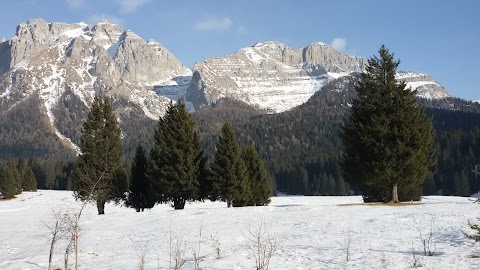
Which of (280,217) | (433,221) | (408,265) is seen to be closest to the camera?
(408,265)


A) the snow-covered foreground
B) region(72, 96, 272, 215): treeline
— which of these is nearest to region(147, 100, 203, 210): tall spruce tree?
region(72, 96, 272, 215): treeline

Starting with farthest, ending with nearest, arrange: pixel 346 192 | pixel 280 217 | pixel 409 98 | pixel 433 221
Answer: pixel 346 192
pixel 409 98
pixel 280 217
pixel 433 221

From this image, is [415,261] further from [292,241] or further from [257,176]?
[257,176]

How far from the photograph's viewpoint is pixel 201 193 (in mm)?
40344

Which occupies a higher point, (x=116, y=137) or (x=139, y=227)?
(x=116, y=137)

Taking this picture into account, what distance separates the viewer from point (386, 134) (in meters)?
29.7

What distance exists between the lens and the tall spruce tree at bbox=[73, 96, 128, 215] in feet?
126

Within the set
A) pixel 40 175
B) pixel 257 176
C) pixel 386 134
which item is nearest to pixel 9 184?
pixel 40 175

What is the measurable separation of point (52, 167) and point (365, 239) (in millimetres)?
142340

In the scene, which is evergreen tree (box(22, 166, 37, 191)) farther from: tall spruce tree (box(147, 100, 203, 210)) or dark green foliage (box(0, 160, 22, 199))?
tall spruce tree (box(147, 100, 203, 210))

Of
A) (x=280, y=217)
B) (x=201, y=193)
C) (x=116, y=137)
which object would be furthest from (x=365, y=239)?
(x=116, y=137)

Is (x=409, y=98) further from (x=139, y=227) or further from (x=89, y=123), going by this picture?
(x=89, y=123)

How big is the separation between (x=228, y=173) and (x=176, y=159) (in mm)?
5456

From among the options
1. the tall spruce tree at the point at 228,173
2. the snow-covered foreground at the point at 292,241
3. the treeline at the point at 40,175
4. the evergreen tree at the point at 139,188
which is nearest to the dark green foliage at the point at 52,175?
the treeline at the point at 40,175
